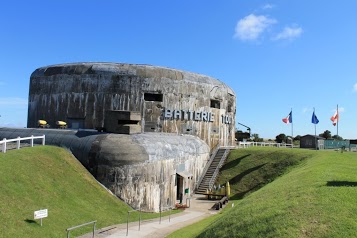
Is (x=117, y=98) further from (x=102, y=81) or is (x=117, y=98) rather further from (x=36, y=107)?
(x=36, y=107)

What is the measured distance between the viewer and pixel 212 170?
122 ft

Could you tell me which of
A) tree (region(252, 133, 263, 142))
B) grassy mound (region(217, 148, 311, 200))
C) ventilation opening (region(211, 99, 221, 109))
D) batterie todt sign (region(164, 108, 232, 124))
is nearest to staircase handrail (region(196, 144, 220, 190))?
grassy mound (region(217, 148, 311, 200))

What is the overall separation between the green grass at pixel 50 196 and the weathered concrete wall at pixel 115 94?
1194cm

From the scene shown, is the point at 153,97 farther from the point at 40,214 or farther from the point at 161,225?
the point at 40,214

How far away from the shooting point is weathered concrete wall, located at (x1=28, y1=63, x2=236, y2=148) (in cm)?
3528

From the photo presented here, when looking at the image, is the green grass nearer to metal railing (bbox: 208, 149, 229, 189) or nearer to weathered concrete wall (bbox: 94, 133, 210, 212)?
weathered concrete wall (bbox: 94, 133, 210, 212)

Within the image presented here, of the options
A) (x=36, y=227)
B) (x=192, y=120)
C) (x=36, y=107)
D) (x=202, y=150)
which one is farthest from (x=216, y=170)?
(x=36, y=227)

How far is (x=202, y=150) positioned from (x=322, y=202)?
25.7m

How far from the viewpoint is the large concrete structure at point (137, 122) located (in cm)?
2431

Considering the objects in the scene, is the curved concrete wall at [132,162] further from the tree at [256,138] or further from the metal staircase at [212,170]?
the tree at [256,138]

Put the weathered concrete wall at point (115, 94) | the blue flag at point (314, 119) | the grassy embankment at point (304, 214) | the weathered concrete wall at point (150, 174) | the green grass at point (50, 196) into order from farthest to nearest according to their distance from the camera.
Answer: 1. the blue flag at point (314, 119)
2. the weathered concrete wall at point (115, 94)
3. the weathered concrete wall at point (150, 174)
4. the green grass at point (50, 196)
5. the grassy embankment at point (304, 214)

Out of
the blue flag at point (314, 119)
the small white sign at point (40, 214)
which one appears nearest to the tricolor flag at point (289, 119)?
the blue flag at point (314, 119)

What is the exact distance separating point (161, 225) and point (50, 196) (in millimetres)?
6522

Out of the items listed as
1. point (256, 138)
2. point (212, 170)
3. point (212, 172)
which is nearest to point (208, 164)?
point (212, 170)
